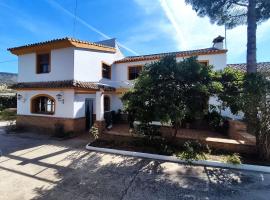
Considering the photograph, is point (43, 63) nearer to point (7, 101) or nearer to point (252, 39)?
point (252, 39)

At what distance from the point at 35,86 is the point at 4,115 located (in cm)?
1292

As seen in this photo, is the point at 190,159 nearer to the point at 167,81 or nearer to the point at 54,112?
the point at 167,81

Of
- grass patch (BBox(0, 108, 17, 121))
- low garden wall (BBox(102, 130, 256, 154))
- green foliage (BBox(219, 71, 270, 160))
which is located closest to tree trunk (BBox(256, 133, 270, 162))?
green foliage (BBox(219, 71, 270, 160))

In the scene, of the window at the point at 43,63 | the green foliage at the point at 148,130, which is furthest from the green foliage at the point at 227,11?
the window at the point at 43,63

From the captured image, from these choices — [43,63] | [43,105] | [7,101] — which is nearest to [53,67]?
Result: [43,63]

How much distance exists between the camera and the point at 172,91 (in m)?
10.0

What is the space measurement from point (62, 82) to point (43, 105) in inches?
133

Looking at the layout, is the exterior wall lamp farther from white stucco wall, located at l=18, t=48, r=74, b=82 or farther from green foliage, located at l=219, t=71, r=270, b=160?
green foliage, located at l=219, t=71, r=270, b=160

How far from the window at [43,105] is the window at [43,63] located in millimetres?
2249

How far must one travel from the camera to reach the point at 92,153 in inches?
431

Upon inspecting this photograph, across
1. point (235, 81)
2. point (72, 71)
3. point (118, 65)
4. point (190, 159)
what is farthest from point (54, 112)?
point (235, 81)

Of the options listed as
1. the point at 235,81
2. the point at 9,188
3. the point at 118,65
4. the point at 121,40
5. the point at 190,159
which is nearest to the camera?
the point at 9,188

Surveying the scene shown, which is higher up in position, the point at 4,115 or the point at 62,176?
the point at 4,115

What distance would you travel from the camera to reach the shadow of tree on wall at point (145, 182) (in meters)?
6.54
